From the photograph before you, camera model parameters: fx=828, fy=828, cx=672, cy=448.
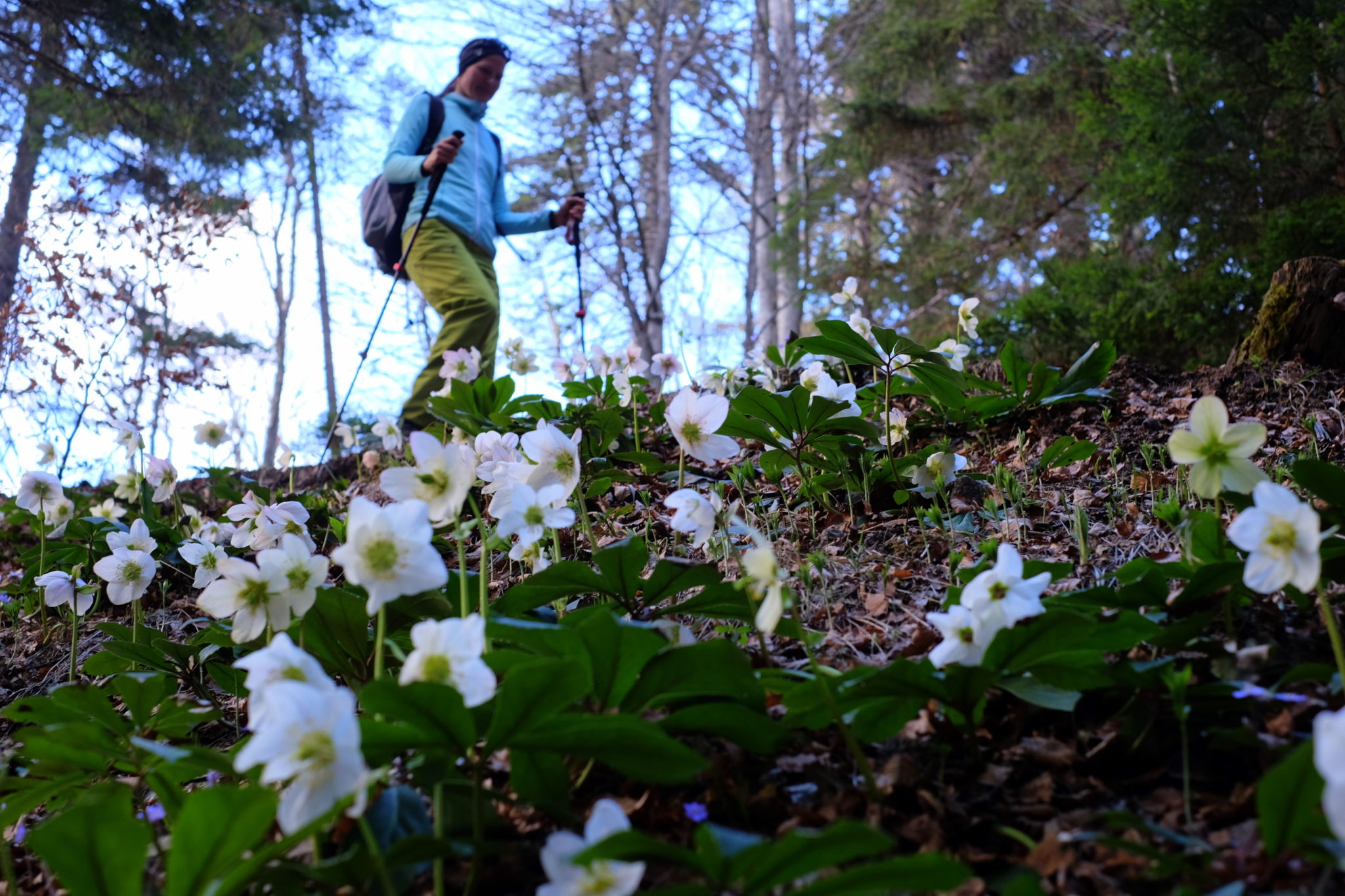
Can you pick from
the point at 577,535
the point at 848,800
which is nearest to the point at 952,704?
the point at 848,800

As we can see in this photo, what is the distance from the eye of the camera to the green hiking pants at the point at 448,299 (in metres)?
4.25

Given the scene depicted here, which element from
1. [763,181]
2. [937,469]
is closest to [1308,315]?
[937,469]

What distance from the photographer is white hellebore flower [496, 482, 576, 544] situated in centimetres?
133

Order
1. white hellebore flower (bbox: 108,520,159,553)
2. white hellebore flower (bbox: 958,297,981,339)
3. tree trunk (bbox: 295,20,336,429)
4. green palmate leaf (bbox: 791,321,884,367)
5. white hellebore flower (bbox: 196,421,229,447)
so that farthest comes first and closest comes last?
tree trunk (bbox: 295,20,336,429)
white hellebore flower (bbox: 196,421,229,447)
white hellebore flower (bbox: 958,297,981,339)
green palmate leaf (bbox: 791,321,884,367)
white hellebore flower (bbox: 108,520,159,553)

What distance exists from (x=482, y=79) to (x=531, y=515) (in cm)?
397

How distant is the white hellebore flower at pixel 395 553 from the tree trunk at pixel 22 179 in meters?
8.55

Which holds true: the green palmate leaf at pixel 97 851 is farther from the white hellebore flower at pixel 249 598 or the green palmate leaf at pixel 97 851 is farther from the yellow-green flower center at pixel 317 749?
the white hellebore flower at pixel 249 598

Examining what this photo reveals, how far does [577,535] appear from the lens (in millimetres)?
2434

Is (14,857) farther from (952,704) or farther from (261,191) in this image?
(261,191)

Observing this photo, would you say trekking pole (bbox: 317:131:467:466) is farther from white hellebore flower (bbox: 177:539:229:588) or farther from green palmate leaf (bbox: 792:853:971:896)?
green palmate leaf (bbox: 792:853:971:896)

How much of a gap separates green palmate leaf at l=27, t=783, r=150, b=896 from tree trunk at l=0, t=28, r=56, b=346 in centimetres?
861

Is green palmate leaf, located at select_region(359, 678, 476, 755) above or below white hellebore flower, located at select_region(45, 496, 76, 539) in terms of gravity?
below

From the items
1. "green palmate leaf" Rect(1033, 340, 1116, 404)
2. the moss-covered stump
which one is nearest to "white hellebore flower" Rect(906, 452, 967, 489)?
"green palmate leaf" Rect(1033, 340, 1116, 404)

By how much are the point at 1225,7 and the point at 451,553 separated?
197 inches
